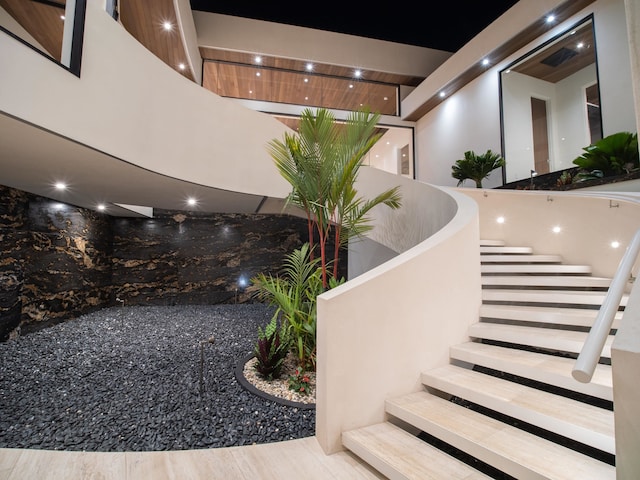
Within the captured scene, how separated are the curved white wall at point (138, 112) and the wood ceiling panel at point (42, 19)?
39 cm

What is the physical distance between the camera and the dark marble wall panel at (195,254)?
679cm

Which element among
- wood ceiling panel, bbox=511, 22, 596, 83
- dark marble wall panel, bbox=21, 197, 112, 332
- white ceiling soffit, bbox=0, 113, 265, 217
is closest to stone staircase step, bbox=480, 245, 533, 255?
white ceiling soffit, bbox=0, 113, 265, 217

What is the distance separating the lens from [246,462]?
1.70 metres

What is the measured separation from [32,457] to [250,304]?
18.1 ft

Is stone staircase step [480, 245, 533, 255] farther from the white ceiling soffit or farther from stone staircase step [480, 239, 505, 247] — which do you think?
the white ceiling soffit

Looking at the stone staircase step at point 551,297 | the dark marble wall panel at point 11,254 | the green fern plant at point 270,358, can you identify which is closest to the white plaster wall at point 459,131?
the stone staircase step at point 551,297

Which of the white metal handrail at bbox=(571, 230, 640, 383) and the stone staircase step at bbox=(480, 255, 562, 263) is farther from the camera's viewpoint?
the stone staircase step at bbox=(480, 255, 562, 263)

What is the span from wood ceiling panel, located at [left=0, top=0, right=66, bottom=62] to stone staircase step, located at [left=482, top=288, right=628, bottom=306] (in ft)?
14.4

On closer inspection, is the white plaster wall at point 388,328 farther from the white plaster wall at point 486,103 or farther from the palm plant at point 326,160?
the white plaster wall at point 486,103

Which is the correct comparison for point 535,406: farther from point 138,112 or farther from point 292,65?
point 292,65

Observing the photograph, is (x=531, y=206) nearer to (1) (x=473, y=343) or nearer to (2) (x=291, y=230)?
(1) (x=473, y=343)

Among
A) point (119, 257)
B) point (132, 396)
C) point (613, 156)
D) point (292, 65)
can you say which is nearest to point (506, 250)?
point (613, 156)

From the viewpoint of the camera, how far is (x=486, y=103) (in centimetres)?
730

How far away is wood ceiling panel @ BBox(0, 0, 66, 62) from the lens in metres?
2.77
